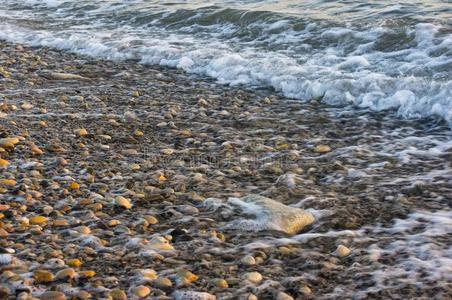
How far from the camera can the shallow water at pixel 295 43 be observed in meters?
7.39

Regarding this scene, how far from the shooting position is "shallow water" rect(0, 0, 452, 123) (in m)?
7.39

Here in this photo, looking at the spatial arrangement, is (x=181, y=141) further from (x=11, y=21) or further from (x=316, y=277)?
(x=11, y=21)

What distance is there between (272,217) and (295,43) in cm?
673

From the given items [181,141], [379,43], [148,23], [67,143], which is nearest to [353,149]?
[181,141]

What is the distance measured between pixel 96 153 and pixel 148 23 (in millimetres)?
8852

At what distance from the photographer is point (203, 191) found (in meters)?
4.62

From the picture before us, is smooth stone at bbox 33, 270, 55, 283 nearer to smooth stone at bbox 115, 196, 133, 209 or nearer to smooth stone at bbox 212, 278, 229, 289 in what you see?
smooth stone at bbox 212, 278, 229, 289

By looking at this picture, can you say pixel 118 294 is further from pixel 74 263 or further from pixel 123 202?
pixel 123 202

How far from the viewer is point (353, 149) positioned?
18.0 ft

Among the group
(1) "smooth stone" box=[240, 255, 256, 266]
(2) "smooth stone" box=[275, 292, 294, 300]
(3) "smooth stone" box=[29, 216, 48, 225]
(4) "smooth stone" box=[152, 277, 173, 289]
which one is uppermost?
(3) "smooth stone" box=[29, 216, 48, 225]

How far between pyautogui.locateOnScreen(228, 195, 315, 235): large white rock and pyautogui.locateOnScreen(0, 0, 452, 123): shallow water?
9.52 ft

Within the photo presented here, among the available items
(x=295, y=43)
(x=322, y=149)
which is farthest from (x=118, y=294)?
(x=295, y=43)

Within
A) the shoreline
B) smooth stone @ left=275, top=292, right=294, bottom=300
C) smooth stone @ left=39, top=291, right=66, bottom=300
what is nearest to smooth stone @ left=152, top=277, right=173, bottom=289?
the shoreline

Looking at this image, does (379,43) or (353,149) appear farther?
(379,43)
